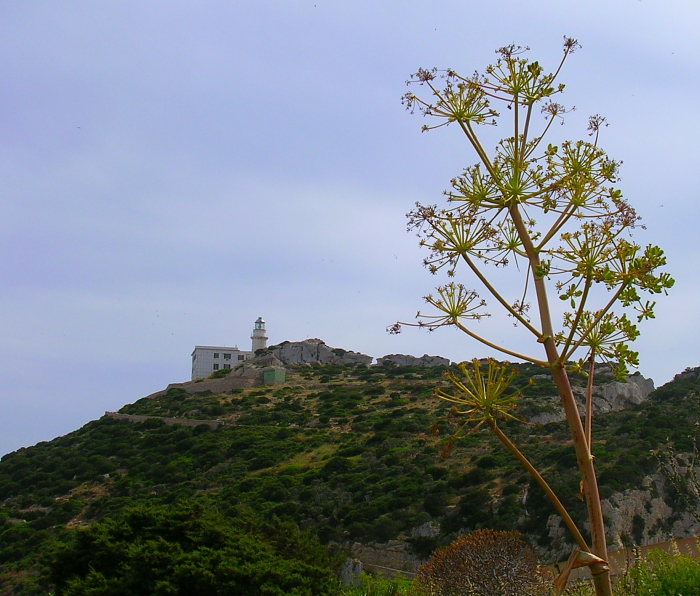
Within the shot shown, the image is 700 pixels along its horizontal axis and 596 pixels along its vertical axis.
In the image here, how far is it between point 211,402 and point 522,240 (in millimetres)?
53190

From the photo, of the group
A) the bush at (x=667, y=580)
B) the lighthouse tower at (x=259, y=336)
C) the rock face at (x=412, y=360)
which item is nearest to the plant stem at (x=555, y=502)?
the bush at (x=667, y=580)

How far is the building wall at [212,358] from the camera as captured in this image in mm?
84438

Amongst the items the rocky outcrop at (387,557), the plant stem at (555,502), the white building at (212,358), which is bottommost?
the rocky outcrop at (387,557)

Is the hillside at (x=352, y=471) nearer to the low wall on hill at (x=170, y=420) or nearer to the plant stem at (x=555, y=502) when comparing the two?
the low wall on hill at (x=170, y=420)

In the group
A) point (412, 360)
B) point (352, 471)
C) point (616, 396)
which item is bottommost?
point (352, 471)

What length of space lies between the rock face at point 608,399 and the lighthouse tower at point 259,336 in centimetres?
4320

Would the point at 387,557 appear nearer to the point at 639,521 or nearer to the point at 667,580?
the point at 639,521

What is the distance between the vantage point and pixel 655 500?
21.8 m

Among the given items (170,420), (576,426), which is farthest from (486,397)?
(170,420)

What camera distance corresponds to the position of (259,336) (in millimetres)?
80250

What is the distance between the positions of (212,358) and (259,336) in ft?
26.9

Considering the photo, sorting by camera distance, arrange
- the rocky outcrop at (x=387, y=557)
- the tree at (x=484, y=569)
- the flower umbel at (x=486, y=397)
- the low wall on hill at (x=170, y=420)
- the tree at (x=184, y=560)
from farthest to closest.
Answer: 1. the low wall on hill at (x=170, y=420)
2. the rocky outcrop at (x=387, y=557)
3. the tree at (x=184, y=560)
4. the tree at (x=484, y=569)
5. the flower umbel at (x=486, y=397)

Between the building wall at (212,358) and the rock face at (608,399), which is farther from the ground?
the building wall at (212,358)

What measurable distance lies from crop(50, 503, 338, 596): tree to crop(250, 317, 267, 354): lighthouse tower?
6518 cm
